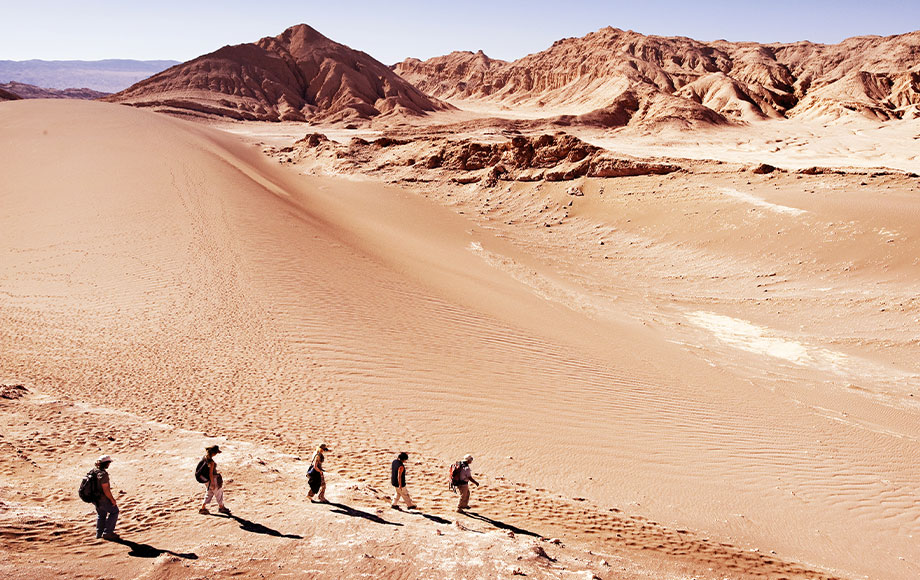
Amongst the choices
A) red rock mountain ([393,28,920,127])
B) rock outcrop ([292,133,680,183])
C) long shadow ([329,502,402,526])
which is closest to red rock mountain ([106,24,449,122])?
red rock mountain ([393,28,920,127])

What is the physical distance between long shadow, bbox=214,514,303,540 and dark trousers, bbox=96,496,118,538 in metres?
0.81

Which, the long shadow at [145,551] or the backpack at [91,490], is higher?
the backpack at [91,490]

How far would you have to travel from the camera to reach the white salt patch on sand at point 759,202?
727 inches

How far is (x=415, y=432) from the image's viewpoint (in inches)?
306

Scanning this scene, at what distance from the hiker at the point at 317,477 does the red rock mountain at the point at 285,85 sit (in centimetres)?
6364

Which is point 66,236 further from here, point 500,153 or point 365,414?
point 500,153

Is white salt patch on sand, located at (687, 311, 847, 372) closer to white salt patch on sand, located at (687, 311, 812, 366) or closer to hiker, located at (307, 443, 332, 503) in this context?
white salt patch on sand, located at (687, 311, 812, 366)

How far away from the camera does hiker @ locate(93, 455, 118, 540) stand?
4668 millimetres

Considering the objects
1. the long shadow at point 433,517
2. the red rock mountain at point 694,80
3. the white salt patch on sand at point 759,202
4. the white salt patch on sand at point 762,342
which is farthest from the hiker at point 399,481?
the red rock mountain at point 694,80

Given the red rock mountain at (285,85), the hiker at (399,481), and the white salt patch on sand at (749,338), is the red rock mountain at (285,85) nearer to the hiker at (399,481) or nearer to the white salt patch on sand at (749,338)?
the white salt patch on sand at (749,338)

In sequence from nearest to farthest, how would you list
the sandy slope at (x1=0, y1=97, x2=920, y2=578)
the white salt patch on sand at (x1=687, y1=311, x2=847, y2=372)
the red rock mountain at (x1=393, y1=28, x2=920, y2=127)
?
the sandy slope at (x1=0, y1=97, x2=920, y2=578) < the white salt patch on sand at (x1=687, y1=311, x2=847, y2=372) < the red rock mountain at (x1=393, y1=28, x2=920, y2=127)

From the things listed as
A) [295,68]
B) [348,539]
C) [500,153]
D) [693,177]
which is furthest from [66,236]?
[295,68]

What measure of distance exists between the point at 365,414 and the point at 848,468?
6.47 meters

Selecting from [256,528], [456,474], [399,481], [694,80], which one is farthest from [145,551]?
[694,80]
